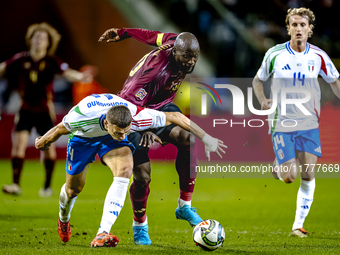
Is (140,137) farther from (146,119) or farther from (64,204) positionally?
(64,204)

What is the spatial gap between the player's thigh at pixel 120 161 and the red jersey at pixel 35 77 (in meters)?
3.24

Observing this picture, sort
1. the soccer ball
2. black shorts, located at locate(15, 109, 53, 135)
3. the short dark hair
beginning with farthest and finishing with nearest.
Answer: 1. black shorts, located at locate(15, 109, 53, 135)
2. the soccer ball
3. the short dark hair

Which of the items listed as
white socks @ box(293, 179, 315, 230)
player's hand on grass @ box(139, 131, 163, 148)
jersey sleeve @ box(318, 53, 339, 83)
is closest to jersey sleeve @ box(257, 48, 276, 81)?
jersey sleeve @ box(318, 53, 339, 83)

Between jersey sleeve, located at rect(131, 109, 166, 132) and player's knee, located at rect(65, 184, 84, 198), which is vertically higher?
jersey sleeve, located at rect(131, 109, 166, 132)

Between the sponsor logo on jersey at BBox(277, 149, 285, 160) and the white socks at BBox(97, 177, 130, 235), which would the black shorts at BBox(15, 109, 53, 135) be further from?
the sponsor logo on jersey at BBox(277, 149, 285, 160)

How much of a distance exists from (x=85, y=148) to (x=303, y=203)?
8.43ft

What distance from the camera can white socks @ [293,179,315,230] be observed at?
496cm

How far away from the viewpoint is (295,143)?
5.09 meters

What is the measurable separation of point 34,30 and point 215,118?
4.80 metres

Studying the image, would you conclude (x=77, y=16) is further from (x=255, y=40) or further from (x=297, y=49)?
(x=297, y=49)

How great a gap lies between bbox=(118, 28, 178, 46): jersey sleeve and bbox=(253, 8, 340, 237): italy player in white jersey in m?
1.25

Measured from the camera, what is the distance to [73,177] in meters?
4.37

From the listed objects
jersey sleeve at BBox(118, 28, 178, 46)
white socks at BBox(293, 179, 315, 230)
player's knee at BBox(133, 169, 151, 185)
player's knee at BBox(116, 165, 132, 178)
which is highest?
jersey sleeve at BBox(118, 28, 178, 46)

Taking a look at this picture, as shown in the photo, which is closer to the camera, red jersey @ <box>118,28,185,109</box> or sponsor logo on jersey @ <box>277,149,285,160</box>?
red jersey @ <box>118,28,185,109</box>
